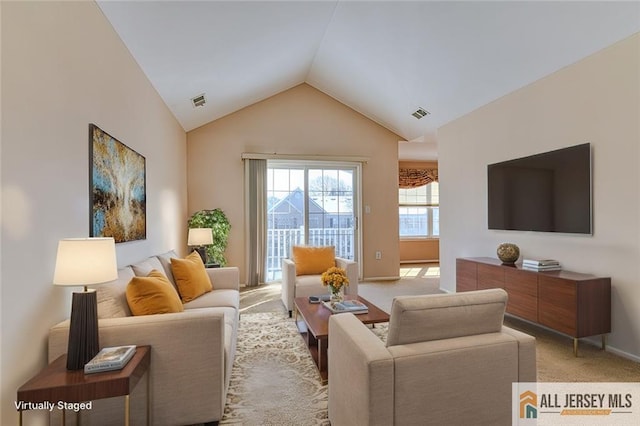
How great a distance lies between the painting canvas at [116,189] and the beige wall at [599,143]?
3948 millimetres

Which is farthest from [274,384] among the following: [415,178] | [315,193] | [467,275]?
[415,178]

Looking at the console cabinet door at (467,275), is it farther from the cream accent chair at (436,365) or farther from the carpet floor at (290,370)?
the cream accent chair at (436,365)

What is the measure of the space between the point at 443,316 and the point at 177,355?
135 centimetres

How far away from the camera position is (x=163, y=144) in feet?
13.0

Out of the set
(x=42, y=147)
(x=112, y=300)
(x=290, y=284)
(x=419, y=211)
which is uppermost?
(x=42, y=147)

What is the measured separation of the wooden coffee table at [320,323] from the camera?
238 cm

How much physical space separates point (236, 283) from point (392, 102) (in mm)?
3560

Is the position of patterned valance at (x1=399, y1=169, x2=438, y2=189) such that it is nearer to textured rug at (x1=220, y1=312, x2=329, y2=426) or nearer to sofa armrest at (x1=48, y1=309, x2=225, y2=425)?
textured rug at (x1=220, y1=312, x2=329, y2=426)

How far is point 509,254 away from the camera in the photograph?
11.4 feet

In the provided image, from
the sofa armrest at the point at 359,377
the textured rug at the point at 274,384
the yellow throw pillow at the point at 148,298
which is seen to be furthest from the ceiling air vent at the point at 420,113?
the yellow throw pillow at the point at 148,298

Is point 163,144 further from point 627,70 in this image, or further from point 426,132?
point 627,70

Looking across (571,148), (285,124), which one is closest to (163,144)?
(285,124)

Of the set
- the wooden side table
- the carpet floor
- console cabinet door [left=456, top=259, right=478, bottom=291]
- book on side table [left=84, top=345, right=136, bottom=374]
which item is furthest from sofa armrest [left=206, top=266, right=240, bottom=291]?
console cabinet door [left=456, top=259, right=478, bottom=291]

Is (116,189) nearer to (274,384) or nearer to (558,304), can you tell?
(274,384)
